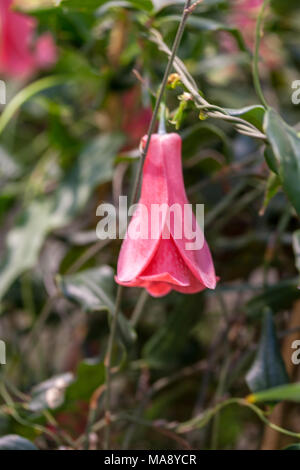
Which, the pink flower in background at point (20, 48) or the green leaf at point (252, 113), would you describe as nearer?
the green leaf at point (252, 113)

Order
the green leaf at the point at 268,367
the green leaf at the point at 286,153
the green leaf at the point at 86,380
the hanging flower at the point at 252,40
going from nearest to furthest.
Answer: the green leaf at the point at 286,153
the green leaf at the point at 268,367
the green leaf at the point at 86,380
the hanging flower at the point at 252,40

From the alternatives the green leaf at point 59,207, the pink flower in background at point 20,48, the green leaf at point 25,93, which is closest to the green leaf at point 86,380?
the green leaf at point 59,207

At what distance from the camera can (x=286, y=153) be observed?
0.27 m

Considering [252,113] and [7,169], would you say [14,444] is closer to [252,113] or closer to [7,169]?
[252,113]

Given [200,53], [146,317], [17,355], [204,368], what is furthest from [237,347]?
[200,53]

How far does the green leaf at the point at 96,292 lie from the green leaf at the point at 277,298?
6.0 inches

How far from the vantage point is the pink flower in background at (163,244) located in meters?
0.34

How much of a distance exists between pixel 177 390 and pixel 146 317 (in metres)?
0.15

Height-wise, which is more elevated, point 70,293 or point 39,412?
point 70,293

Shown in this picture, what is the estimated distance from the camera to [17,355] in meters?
0.70

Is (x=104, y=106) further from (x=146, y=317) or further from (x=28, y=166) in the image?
(x=146, y=317)

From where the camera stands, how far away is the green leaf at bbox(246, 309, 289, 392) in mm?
420

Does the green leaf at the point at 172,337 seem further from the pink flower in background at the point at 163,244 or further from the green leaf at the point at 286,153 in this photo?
the green leaf at the point at 286,153

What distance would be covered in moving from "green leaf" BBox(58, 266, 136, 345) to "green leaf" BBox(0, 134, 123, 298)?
0.12 m
